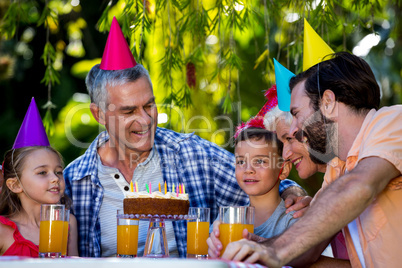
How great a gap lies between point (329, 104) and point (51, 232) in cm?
129

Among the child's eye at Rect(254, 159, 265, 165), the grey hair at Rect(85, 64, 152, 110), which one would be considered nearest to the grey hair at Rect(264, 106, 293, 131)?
the child's eye at Rect(254, 159, 265, 165)

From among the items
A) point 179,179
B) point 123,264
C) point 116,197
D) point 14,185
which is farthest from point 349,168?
point 14,185

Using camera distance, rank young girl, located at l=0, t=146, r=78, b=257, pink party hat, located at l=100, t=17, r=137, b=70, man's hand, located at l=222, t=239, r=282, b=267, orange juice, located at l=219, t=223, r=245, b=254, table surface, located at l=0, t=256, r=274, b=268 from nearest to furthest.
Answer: table surface, located at l=0, t=256, r=274, b=268 → man's hand, located at l=222, t=239, r=282, b=267 → orange juice, located at l=219, t=223, r=245, b=254 → young girl, located at l=0, t=146, r=78, b=257 → pink party hat, located at l=100, t=17, r=137, b=70

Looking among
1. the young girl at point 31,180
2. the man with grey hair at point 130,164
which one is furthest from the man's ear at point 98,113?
the young girl at point 31,180

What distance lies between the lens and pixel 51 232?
220cm

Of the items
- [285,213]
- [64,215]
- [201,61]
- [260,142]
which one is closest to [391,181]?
[285,213]

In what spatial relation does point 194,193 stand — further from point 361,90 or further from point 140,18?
point 361,90

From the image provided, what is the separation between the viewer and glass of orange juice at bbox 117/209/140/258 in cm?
230

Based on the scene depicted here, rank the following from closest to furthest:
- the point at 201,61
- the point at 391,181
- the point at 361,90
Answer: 1. the point at 391,181
2. the point at 361,90
3. the point at 201,61

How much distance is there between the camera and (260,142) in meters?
2.88

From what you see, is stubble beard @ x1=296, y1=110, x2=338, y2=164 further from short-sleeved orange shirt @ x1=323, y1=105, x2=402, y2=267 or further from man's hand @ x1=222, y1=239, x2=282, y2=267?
man's hand @ x1=222, y1=239, x2=282, y2=267

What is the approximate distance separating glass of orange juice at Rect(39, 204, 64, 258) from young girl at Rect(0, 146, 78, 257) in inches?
20.0

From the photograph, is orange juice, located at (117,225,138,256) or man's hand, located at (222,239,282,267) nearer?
man's hand, located at (222,239,282,267)

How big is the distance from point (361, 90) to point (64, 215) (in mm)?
1376
